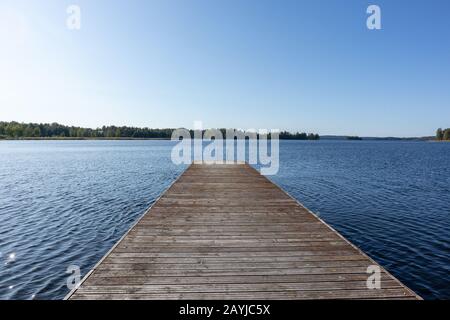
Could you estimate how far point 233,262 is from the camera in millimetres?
5539

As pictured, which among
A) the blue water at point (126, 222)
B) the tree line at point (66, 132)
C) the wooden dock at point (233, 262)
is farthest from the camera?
the tree line at point (66, 132)

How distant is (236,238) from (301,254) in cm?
175

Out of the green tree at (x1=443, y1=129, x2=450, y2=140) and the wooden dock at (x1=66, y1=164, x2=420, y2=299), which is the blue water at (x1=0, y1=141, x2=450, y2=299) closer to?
the wooden dock at (x1=66, y1=164, x2=420, y2=299)

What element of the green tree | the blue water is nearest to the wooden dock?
the blue water

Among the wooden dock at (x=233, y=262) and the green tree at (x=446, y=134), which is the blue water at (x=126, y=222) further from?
the green tree at (x=446, y=134)

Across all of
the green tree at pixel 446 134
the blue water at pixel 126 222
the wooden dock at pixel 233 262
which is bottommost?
the blue water at pixel 126 222

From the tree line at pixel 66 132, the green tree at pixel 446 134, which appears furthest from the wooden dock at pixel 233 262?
the green tree at pixel 446 134

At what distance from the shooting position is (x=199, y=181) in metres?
A: 16.7

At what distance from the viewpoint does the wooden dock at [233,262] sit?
443 cm

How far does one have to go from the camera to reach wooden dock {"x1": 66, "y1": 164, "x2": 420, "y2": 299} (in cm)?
443

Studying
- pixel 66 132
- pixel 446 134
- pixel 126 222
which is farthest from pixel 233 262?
pixel 446 134

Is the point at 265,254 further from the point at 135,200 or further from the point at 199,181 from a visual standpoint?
the point at 135,200
